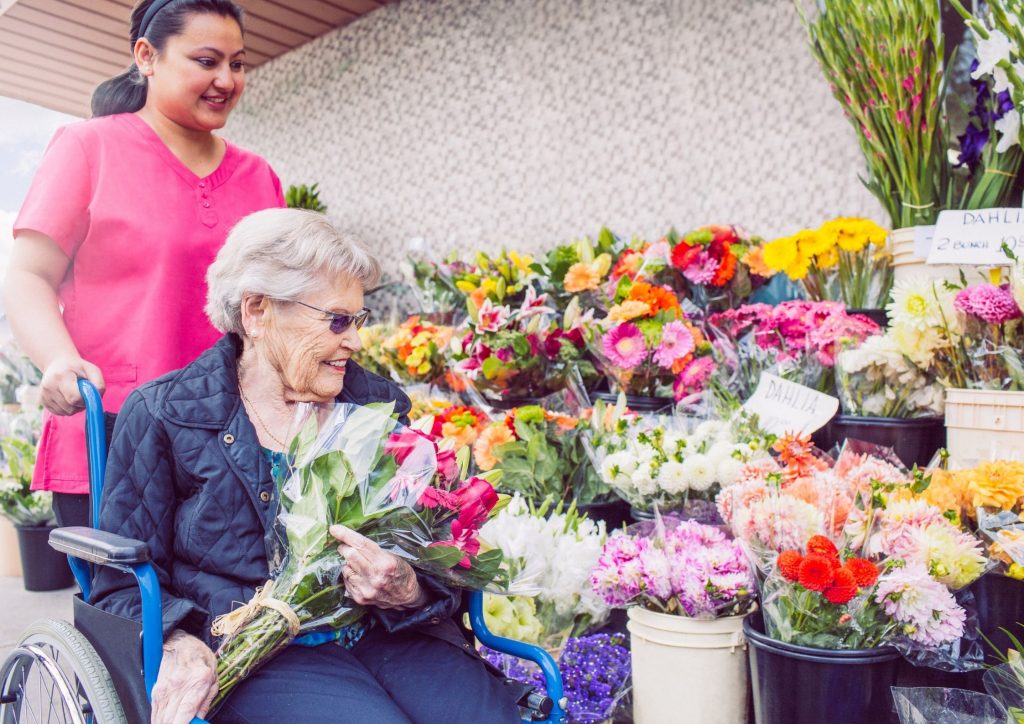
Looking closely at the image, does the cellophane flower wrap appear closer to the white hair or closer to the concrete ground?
the white hair

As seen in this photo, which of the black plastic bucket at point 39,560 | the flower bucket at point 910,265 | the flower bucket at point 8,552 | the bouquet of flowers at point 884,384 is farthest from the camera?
the flower bucket at point 8,552

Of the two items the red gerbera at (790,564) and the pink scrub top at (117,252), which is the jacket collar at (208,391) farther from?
the red gerbera at (790,564)

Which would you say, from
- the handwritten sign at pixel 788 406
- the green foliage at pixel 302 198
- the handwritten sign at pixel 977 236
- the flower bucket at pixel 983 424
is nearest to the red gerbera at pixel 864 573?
the flower bucket at pixel 983 424

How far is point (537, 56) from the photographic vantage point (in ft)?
14.0

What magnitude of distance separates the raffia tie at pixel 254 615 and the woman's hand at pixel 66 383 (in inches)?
20.3

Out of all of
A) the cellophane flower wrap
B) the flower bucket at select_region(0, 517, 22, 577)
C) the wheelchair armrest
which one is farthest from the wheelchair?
the flower bucket at select_region(0, 517, 22, 577)

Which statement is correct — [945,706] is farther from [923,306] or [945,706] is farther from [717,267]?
[717,267]

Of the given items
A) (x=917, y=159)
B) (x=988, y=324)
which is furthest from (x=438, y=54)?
(x=988, y=324)

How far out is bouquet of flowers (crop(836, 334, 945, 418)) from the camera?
6.88ft

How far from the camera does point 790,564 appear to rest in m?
1.52

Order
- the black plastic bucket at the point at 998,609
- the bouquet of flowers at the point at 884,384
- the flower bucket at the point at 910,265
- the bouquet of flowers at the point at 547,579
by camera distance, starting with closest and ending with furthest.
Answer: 1. the black plastic bucket at the point at 998,609
2. the bouquet of flowers at the point at 547,579
3. the bouquet of flowers at the point at 884,384
4. the flower bucket at the point at 910,265

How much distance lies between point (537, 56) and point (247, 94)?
112 inches

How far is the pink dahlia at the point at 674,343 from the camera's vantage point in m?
2.46

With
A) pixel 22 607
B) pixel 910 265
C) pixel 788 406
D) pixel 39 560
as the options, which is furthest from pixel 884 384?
pixel 39 560
